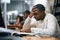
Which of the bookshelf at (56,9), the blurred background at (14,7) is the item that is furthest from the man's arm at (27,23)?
the bookshelf at (56,9)

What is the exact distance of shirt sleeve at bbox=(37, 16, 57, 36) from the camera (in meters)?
1.35

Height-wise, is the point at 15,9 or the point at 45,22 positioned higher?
the point at 15,9

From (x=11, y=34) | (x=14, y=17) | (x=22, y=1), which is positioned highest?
(x=22, y=1)

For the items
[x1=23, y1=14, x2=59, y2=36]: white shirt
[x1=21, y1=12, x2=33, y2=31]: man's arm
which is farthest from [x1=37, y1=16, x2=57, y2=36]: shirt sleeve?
[x1=21, y1=12, x2=33, y2=31]: man's arm

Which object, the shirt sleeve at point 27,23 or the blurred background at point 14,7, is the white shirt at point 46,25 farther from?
the blurred background at point 14,7

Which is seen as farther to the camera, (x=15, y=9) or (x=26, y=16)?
(x=26, y=16)

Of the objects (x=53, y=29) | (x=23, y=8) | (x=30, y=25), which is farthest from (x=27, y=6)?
(x=53, y=29)

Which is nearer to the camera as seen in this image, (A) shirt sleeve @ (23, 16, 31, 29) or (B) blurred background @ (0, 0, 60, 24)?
→ (B) blurred background @ (0, 0, 60, 24)

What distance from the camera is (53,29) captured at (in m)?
1.39

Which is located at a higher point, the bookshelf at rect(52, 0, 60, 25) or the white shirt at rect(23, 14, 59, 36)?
the bookshelf at rect(52, 0, 60, 25)

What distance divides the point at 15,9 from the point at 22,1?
0.10m

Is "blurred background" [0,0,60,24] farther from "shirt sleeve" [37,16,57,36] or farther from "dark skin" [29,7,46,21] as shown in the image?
"shirt sleeve" [37,16,57,36]

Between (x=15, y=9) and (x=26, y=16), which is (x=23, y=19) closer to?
(x=26, y=16)

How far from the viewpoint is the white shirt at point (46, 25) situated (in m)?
1.37
